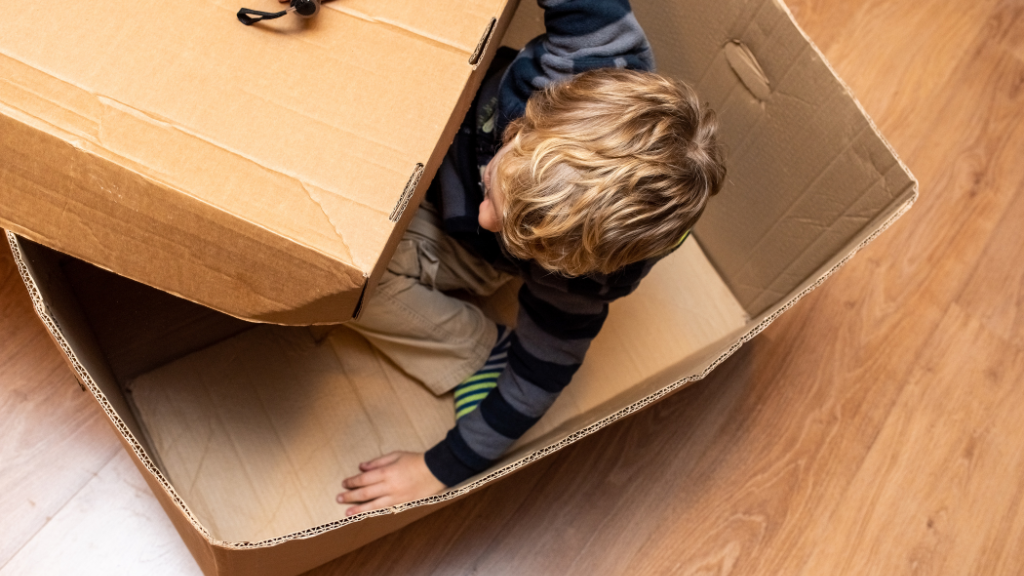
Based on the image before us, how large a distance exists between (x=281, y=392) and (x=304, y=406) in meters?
0.02

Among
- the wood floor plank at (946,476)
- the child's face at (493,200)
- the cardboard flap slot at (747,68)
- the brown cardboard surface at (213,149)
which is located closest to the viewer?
the brown cardboard surface at (213,149)

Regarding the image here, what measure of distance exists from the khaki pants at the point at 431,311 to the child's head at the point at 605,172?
17 centimetres

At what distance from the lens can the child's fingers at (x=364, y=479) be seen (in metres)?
0.61

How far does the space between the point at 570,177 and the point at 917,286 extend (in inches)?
23.0

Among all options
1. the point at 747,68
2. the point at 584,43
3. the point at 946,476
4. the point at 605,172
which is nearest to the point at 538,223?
the point at 605,172

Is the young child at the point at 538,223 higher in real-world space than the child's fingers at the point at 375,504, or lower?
higher

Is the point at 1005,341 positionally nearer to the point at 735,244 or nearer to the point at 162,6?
the point at 735,244

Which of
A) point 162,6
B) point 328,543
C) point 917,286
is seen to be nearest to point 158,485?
point 328,543

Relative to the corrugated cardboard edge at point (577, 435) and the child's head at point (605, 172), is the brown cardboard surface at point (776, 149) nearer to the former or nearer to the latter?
the corrugated cardboard edge at point (577, 435)

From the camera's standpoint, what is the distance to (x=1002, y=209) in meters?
0.84

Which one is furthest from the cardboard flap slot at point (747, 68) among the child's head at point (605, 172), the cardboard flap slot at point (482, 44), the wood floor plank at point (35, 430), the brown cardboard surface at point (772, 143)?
the wood floor plank at point (35, 430)

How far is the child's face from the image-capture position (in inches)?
18.0

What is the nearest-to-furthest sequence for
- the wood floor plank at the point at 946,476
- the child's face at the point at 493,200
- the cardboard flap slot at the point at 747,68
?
1. the child's face at the point at 493,200
2. the cardboard flap slot at the point at 747,68
3. the wood floor plank at the point at 946,476

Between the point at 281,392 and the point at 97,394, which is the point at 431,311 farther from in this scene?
the point at 97,394
